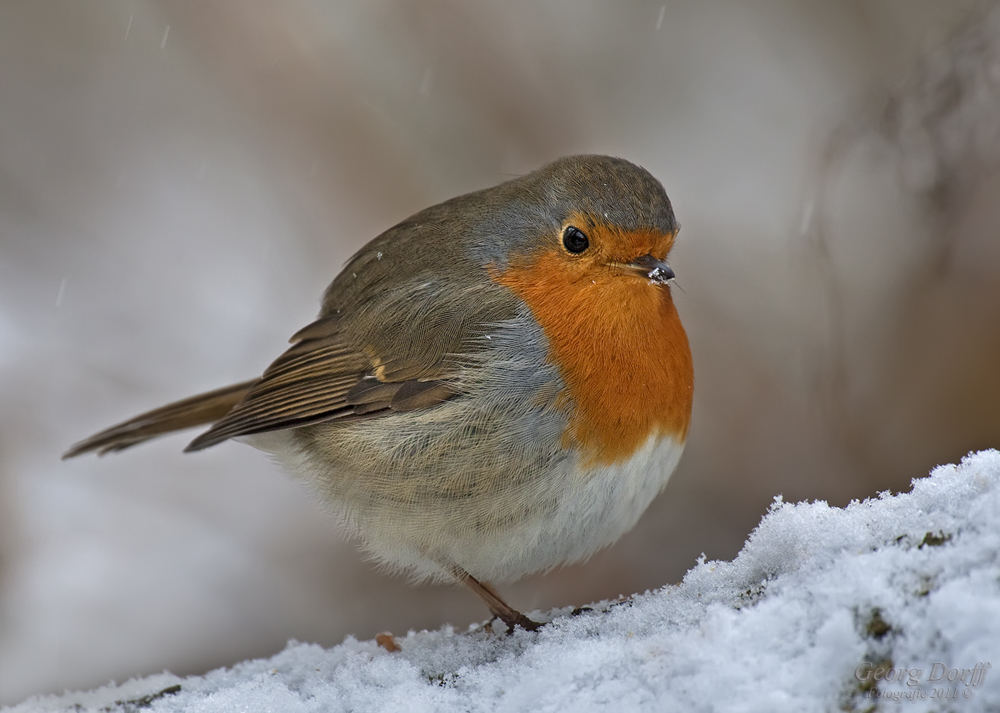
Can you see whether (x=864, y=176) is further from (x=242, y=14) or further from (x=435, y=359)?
(x=242, y=14)

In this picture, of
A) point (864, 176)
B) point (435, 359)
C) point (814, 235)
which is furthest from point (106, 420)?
point (864, 176)

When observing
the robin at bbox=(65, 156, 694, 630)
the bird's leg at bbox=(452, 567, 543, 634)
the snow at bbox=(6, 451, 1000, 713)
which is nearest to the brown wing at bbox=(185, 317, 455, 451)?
the robin at bbox=(65, 156, 694, 630)

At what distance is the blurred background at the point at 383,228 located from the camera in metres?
4.18

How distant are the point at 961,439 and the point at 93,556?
156 inches

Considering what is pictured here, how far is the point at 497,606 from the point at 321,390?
0.94m

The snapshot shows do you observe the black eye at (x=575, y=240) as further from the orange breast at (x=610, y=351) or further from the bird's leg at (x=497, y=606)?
the bird's leg at (x=497, y=606)

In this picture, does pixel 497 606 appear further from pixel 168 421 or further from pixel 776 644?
pixel 168 421

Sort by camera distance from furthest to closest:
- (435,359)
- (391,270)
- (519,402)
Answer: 1. (391,270)
2. (435,359)
3. (519,402)

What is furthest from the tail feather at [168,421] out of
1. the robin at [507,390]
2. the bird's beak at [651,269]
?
the bird's beak at [651,269]

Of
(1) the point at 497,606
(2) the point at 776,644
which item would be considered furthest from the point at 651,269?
(2) the point at 776,644

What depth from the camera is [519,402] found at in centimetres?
261

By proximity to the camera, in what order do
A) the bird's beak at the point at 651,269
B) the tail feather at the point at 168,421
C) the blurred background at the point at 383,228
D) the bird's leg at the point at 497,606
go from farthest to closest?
the blurred background at the point at 383,228 < the tail feather at the point at 168,421 < the bird's beak at the point at 651,269 < the bird's leg at the point at 497,606

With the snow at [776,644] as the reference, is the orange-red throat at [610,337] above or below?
above

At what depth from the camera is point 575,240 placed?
2.84 metres
